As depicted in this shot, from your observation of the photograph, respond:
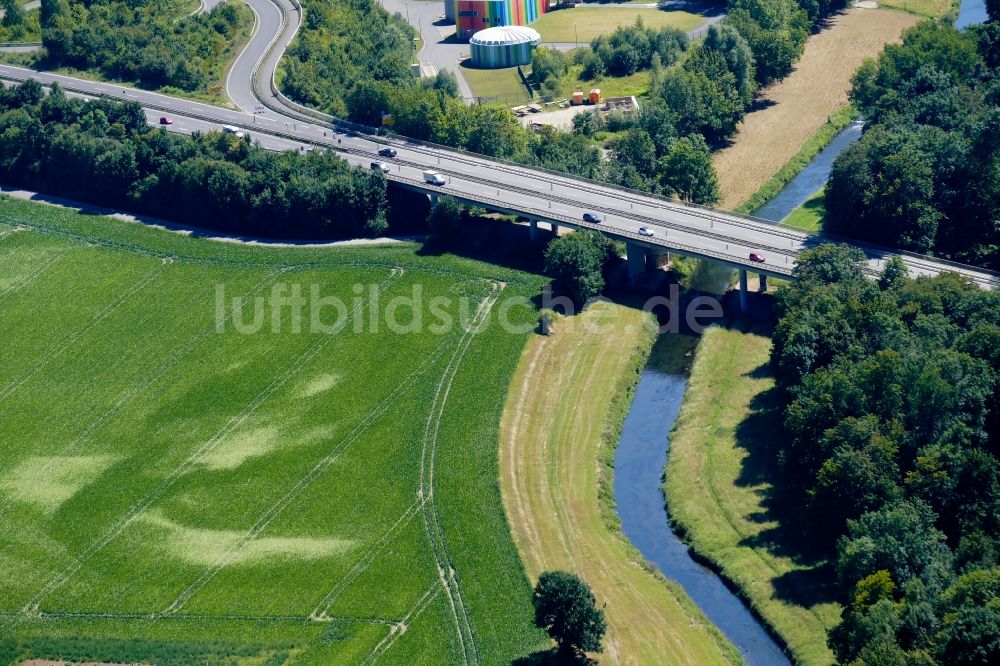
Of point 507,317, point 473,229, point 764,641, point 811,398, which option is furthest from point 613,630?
point 473,229

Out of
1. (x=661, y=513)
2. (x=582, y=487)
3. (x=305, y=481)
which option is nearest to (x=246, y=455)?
(x=305, y=481)

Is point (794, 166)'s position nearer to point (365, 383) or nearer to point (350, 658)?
point (365, 383)

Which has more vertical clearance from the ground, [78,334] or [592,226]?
[592,226]

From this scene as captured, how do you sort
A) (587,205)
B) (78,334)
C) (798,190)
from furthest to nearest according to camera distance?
1. (798,190)
2. (587,205)
3. (78,334)

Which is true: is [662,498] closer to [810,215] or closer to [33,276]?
[810,215]

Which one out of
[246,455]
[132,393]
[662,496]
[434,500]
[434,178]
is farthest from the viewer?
[434,178]

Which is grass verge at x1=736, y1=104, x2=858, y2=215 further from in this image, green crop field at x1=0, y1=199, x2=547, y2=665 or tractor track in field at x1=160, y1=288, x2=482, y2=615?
tractor track in field at x1=160, y1=288, x2=482, y2=615
